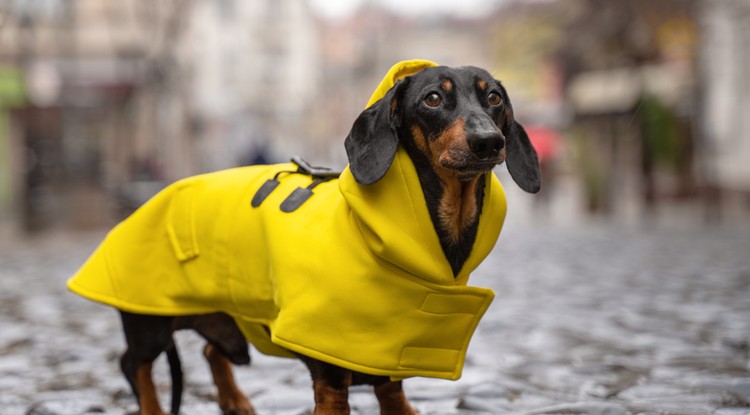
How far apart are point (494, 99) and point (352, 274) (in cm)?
79

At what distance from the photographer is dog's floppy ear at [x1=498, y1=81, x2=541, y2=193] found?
10.7 feet

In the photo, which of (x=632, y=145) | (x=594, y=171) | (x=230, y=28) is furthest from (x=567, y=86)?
(x=230, y=28)

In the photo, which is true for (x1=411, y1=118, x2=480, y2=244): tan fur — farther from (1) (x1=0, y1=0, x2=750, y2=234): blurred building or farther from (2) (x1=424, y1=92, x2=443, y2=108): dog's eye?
(1) (x1=0, y1=0, x2=750, y2=234): blurred building

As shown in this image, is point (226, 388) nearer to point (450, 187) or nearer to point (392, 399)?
point (392, 399)

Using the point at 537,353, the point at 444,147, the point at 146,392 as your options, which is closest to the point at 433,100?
the point at 444,147

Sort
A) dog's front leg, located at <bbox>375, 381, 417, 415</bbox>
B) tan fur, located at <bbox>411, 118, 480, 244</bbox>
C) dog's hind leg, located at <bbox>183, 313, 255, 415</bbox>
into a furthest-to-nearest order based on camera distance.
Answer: dog's hind leg, located at <bbox>183, 313, 255, 415</bbox>
dog's front leg, located at <bbox>375, 381, 417, 415</bbox>
tan fur, located at <bbox>411, 118, 480, 244</bbox>

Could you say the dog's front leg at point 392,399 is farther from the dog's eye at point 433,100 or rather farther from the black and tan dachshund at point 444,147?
the dog's eye at point 433,100

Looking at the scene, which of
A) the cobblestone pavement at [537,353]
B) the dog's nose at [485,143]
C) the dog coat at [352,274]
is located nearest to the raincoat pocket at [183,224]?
the dog coat at [352,274]

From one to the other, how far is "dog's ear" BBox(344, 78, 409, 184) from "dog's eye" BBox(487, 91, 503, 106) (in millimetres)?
294

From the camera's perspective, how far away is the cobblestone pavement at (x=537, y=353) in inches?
166

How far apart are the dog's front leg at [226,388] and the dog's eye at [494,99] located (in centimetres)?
170

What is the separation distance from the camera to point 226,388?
403 centimetres

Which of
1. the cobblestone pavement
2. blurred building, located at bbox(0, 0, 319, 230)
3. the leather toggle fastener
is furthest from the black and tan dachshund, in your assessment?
blurred building, located at bbox(0, 0, 319, 230)

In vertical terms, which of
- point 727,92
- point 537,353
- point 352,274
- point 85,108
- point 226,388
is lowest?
point 537,353
